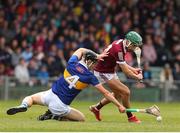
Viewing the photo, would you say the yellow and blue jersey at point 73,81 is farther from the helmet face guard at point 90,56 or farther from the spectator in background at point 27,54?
the spectator in background at point 27,54

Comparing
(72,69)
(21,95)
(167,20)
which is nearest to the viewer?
(72,69)

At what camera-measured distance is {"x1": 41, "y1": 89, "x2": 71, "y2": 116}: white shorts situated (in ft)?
57.3

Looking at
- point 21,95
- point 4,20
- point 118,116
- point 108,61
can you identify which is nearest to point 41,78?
point 21,95

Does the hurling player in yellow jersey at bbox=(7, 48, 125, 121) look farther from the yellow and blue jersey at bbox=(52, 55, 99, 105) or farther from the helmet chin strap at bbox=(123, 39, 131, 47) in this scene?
the helmet chin strap at bbox=(123, 39, 131, 47)

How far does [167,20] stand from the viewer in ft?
114

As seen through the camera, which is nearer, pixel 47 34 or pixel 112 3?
pixel 47 34

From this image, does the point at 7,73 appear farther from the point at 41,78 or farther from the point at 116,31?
the point at 116,31

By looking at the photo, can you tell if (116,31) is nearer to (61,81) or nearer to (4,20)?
(4,20)

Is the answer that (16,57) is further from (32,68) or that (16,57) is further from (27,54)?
(32,68)

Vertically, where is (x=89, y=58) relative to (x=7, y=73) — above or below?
above

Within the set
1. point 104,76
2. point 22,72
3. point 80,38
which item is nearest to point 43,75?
point 22,72

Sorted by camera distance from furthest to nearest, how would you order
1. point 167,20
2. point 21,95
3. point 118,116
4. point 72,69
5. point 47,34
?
point 167,20
point 47,34
point 21,95
point 118,116
point 72,69

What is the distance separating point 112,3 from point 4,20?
5.10 meters

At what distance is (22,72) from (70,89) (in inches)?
501
